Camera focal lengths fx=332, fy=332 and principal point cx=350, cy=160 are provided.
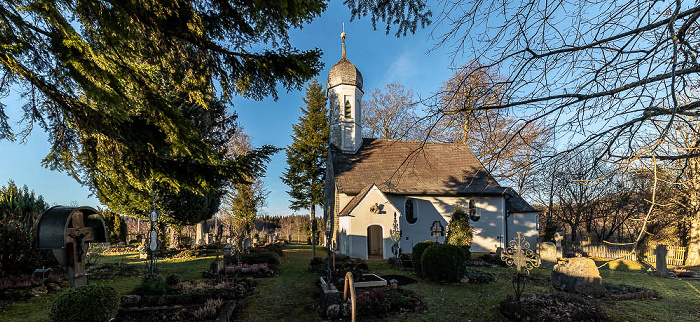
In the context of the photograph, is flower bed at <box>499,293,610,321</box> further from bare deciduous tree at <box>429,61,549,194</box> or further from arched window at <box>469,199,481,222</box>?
arched window at <box>469,199,481,222</box>

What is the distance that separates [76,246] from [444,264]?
9875 millimetres

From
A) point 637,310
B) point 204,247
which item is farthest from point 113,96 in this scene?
point 204,247

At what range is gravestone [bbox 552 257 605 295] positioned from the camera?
31.0ft

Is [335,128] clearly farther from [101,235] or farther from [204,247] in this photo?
[101,235]

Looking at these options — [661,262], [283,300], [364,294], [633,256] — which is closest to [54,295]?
[283,300]

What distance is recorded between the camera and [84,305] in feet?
18.3

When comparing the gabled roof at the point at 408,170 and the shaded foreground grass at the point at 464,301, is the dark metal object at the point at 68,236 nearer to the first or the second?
the shaded foreground grass at the point at 464,301

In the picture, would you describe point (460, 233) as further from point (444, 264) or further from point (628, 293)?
point (628, 293)

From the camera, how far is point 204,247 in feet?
74.6

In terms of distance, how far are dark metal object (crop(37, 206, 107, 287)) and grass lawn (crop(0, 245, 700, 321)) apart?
178cm

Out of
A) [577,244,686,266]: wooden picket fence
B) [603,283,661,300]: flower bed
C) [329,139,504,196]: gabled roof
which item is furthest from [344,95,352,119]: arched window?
[603,283,661,300]: flower bed

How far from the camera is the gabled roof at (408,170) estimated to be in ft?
67.5

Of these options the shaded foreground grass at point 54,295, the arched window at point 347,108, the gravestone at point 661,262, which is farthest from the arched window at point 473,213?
the shaded foreground grass at point 54,295

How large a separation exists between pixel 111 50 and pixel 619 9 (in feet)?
20.2
